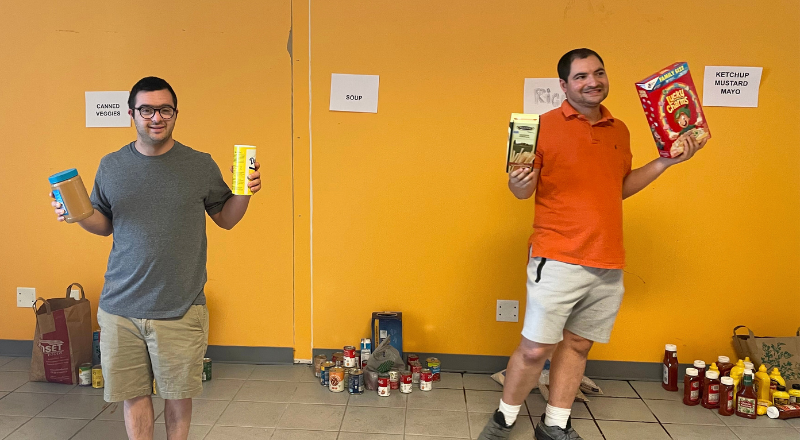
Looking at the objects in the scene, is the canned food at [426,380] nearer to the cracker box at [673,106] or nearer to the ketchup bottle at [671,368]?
the ketchup bottle at [671,368]

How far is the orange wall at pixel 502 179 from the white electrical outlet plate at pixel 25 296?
4.86 ft

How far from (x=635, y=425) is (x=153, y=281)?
1.88 m

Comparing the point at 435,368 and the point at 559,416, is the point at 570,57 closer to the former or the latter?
the point at 559,416

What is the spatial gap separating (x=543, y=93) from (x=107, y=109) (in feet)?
6.89

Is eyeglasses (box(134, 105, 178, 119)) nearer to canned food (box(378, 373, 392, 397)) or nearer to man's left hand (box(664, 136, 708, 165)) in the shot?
canned food (box(378, 373, 392, 397))

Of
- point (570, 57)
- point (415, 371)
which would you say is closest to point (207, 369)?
point (415, 371)

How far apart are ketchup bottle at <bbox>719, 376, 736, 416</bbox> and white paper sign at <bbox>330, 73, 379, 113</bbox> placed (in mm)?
1904

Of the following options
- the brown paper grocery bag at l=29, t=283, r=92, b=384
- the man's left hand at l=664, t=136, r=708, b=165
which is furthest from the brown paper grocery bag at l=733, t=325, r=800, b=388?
the brown paper grocery bag at l=29, t=283, r=92, b=384

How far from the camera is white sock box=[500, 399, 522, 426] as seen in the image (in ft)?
6.96

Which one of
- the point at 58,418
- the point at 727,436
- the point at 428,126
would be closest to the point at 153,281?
the point at 58,418

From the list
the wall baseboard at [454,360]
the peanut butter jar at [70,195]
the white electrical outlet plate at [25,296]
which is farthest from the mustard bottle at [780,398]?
the white electrical outlet plate at [25,296]

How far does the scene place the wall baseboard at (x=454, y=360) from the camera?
2787mm

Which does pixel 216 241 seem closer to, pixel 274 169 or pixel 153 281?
pixel 274 169

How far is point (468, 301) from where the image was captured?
2842 mm
